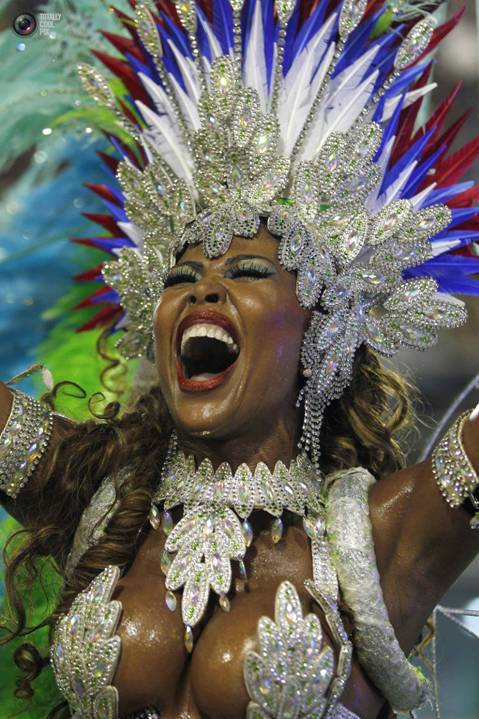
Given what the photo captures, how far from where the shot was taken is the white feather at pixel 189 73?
2447 millimetres

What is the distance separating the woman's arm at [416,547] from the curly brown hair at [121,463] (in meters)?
0.30

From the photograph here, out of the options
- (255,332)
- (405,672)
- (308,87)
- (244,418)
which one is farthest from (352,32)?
(405,672)

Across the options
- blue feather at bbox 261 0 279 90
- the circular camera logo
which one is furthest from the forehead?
the circular camera logo

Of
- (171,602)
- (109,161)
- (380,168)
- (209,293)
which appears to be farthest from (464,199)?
(171,602)

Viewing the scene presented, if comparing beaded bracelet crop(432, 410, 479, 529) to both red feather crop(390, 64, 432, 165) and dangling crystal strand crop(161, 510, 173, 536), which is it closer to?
dangling crystal strand crop(161, 510, 173, 536)

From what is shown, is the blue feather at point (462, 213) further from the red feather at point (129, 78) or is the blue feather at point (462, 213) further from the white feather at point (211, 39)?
the red feather at point (129, 78)

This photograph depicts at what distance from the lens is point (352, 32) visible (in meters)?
2.48

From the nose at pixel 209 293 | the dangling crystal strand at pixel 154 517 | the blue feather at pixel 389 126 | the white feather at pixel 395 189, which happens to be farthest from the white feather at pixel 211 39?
the dangling crystal strand at pixel 154 517

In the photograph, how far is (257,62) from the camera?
7.88 ft

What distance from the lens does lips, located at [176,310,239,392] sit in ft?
7.00

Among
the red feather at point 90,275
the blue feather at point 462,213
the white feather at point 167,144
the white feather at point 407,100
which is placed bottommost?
the red feather at point 90,275

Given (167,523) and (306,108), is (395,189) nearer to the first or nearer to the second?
(306,108)

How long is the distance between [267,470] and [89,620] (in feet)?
1.54

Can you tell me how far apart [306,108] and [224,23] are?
276 millimetres
